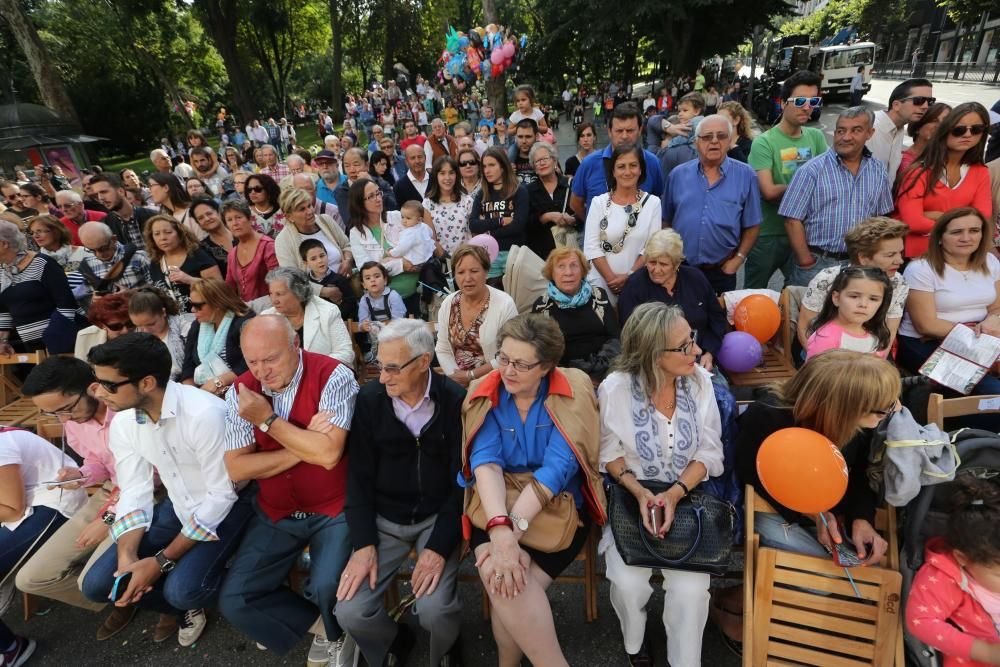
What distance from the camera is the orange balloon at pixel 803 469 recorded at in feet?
6.44

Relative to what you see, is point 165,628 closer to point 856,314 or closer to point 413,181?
point 856,314

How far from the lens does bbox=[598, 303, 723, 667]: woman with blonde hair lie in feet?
7.52

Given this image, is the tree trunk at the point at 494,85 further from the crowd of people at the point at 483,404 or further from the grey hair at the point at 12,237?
the grey hair at the point at 12,237

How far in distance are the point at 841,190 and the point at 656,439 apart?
278 cm

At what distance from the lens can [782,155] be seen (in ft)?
14.3

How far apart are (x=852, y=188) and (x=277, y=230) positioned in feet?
17.5

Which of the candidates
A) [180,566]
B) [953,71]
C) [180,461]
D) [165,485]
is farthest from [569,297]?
[953,71]

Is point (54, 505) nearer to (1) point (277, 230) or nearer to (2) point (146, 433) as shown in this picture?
(2) point (146, 433)

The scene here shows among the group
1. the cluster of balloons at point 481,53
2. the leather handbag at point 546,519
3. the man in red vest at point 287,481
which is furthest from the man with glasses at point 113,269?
the cluster of balloons at point 481,53

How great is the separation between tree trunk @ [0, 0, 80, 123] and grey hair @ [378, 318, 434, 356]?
2017 centimetres

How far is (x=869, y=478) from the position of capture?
2.20 meters

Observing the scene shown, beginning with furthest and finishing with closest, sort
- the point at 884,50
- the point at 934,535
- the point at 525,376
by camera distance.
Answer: the point at 884,50 < the point at 525,376 < the point at 934,535

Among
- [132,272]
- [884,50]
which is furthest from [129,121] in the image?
[884,50]

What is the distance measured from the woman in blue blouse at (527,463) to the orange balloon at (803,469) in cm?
78
